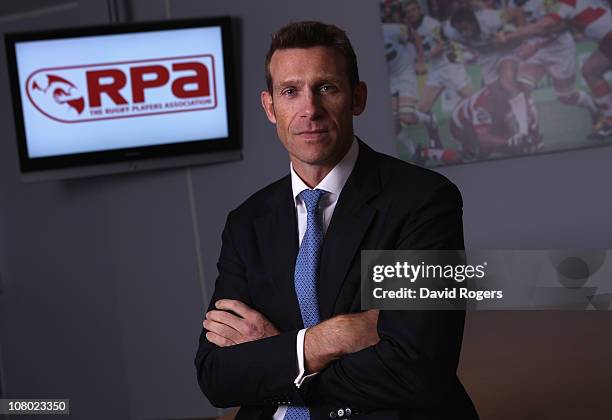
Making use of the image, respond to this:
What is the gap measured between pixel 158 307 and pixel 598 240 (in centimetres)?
241

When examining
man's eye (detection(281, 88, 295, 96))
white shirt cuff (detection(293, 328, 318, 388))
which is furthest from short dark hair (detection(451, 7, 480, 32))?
white shirt cuff (detection(293, 328, 318, 388))

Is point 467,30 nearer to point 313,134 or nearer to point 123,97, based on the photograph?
point 123,97

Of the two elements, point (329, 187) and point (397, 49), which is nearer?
point (329, 187)

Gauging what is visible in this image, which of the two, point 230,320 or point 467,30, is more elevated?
point 467,30

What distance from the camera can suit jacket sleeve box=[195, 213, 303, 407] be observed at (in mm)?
1732

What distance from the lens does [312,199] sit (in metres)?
1.88

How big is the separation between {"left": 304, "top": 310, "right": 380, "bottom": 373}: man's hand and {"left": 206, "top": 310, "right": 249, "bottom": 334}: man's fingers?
18 cm

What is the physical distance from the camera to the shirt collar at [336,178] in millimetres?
1885

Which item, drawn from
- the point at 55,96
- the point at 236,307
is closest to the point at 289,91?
the point at 236,307

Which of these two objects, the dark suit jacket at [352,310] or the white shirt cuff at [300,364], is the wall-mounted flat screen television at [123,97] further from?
the white shirt cuff at [300,364]

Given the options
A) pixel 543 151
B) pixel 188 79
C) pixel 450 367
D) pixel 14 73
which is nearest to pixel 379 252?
pixel 450 367

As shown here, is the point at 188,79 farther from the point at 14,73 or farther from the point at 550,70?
the point at 550,70

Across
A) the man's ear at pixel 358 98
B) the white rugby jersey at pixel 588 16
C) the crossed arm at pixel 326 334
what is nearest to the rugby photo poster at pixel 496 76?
the white rugby jersey at pixel 588 16

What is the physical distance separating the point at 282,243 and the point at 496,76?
2421mm
